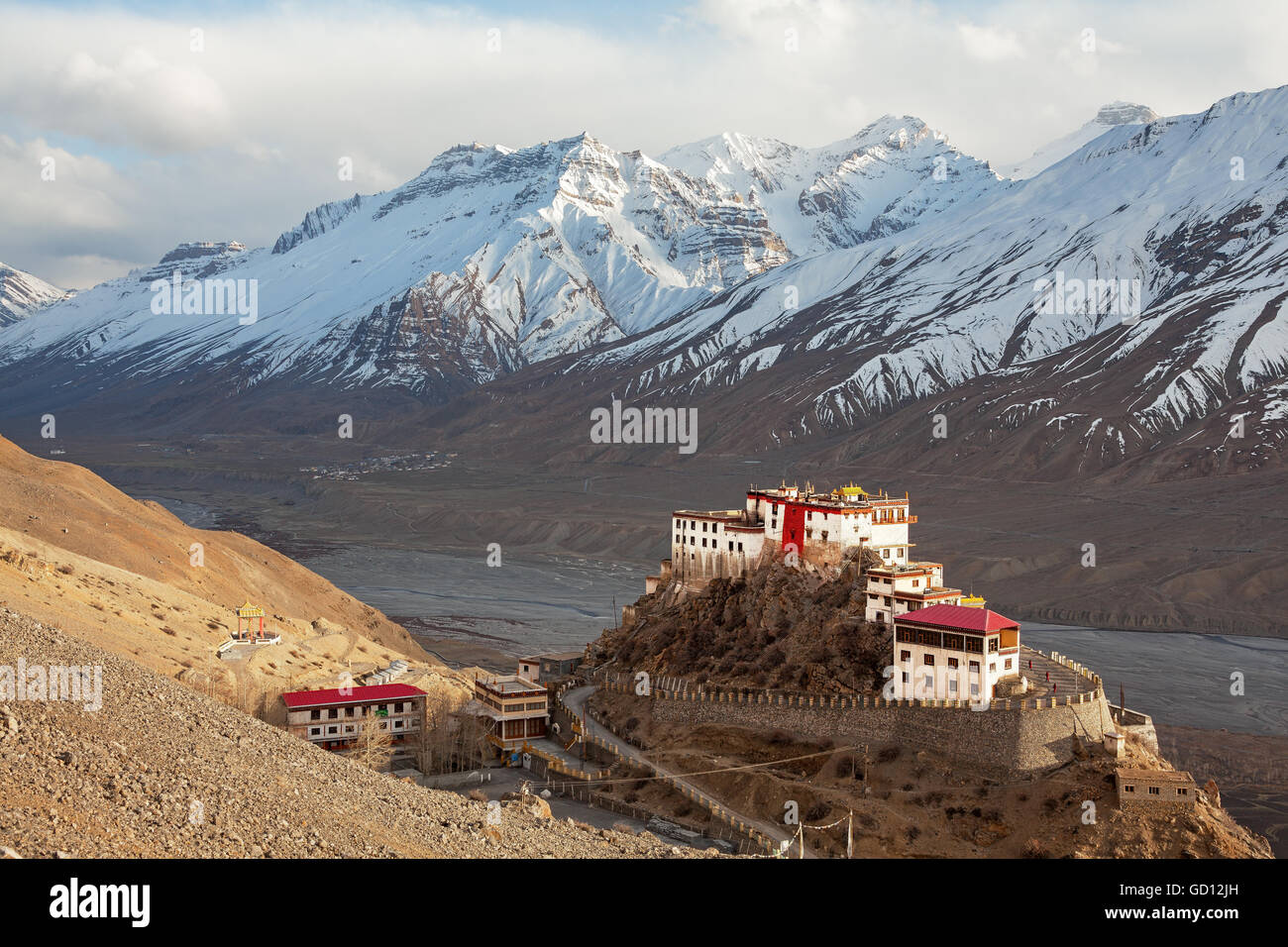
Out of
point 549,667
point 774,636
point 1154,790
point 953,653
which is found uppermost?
point 953,653

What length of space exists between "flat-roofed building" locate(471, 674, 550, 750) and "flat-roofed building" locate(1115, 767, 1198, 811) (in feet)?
90.9

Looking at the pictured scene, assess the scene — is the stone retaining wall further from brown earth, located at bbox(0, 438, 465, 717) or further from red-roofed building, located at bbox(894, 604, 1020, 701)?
brown earth, located at bbox(0, 438, 465, 717)

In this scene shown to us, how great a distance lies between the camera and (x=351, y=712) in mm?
56406

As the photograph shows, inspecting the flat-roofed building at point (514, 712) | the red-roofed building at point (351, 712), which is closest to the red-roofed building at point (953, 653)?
the flat-roofed building at point (514, 712)

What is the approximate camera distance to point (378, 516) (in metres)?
187

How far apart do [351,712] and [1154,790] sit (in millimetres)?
33102

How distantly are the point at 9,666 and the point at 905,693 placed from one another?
109 feet

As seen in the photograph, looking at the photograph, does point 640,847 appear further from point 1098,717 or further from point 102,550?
point 102,550

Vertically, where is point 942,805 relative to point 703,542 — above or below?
below

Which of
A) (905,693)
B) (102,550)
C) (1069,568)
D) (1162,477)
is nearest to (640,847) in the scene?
(905,693)

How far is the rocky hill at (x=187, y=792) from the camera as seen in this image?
19.4 m

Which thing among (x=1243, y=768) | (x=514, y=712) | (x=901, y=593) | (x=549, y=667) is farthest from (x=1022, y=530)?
(x=901, y=593)

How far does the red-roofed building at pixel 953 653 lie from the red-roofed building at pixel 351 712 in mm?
22057

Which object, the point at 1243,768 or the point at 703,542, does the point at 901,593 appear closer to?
the point at 703,542
